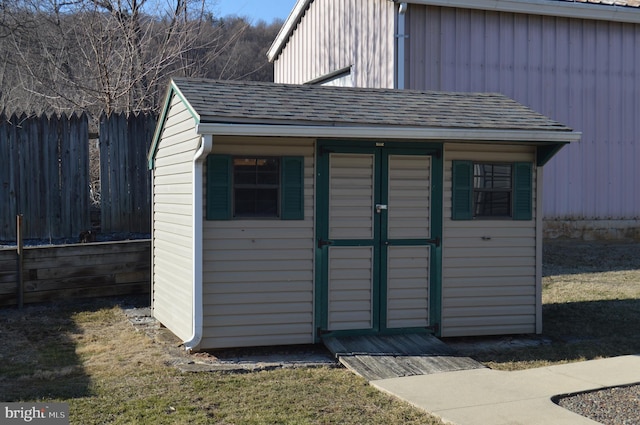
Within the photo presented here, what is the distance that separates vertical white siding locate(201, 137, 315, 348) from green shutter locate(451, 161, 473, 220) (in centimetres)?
163

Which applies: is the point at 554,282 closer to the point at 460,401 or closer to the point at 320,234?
the point at 320,234

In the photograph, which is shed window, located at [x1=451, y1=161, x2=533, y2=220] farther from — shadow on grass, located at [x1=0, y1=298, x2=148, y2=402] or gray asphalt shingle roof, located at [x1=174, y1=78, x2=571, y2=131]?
shadow on grass, located at [x1=0, y1=298, x2=148, y2=402]

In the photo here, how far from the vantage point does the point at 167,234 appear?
8094mm

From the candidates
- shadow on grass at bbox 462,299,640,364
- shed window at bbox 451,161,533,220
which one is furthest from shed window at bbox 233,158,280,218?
shadow on grass at bbox 462,299,640,364

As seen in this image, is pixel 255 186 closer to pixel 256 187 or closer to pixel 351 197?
pixel 256 187

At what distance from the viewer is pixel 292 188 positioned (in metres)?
7.14

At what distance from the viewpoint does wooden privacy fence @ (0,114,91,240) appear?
34.0ft

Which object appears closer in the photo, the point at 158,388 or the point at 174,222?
the point at 158,388

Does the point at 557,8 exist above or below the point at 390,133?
above

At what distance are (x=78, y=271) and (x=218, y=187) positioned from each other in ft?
11.4

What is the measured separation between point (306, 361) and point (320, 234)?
1.32 meters

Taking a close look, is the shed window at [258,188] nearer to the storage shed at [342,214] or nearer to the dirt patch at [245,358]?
the storage shed at [342,214]

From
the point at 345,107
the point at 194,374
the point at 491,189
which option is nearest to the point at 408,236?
the point at 491,189

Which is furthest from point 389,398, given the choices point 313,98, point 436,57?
point 436,57
